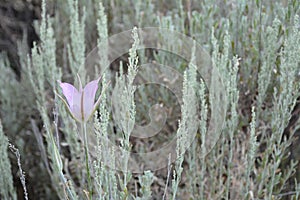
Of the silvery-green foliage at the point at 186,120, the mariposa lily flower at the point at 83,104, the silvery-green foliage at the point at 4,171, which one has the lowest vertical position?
the silvery-green foliage at the point at 4,171

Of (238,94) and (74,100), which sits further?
(238,94)

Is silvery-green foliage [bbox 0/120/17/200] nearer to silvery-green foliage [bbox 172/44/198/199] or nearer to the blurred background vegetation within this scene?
the blurred background vegetation

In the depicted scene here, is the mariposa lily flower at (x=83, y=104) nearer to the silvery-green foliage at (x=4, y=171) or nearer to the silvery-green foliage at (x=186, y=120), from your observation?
the silvery-green foliage at (x=186, y=120)

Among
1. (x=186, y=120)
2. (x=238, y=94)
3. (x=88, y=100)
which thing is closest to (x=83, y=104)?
(x=88, y=100)

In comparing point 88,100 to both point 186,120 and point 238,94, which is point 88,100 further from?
point 238,94

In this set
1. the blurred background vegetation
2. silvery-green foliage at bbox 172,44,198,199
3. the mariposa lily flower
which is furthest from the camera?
the blurred background vegetation

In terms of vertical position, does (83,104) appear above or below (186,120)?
above

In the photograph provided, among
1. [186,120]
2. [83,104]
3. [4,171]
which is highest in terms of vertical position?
[83,104]

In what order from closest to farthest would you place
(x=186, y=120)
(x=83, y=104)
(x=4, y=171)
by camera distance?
(x=83, y=104) → (x=186, y=120) → (x=4, y=171)

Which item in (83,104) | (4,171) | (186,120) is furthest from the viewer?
(4,171)

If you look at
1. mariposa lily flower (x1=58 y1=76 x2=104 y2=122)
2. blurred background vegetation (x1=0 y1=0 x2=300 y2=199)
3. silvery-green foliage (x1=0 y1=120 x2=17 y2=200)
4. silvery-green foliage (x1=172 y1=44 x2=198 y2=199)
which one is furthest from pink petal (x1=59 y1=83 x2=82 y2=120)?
silvery-green foliage (x1=0 y1=120 x2=17 y2=200)

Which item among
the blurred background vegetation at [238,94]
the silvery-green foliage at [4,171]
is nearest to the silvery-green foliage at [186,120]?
the blurred background vegetation at [238,94]

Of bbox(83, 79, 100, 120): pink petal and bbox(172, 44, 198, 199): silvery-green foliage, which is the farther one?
bbox(172, 44, 198, 199): silvery-green foliage

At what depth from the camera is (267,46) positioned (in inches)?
61.4
